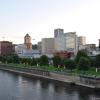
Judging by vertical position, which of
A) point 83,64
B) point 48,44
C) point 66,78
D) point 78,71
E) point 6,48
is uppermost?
point 48,44

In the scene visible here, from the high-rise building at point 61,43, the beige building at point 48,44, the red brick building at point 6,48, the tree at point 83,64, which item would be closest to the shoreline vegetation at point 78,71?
the tree at point 83,64

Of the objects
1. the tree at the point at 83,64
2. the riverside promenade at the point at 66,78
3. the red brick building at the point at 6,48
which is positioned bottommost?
the riverside promenade at the point at 66,78

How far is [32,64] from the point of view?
77625mm

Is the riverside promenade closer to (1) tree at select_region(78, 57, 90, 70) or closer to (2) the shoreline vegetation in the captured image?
(2) the shoreline vegetation

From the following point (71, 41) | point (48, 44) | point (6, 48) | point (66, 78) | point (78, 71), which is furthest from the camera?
point (6, 48)

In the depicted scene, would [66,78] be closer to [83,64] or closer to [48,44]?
[83,64]

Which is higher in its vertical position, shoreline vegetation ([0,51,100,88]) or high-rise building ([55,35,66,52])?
high-rise building ([55,35,66,52])

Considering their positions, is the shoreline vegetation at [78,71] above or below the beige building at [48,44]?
below

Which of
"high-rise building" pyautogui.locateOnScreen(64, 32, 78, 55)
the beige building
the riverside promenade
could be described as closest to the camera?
the riverside promenade

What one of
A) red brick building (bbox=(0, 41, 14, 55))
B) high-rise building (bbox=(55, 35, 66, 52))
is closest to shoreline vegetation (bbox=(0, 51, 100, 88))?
high-rise building (bbox=(55, 35, 66, 52))

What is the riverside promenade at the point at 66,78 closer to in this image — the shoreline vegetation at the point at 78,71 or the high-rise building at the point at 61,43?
the shoreline vegetation at the point at 78,71

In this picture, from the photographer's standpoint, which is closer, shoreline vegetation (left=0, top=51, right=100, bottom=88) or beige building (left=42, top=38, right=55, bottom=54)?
shoreline vegetation (left=0, top=51, right=100, bottom=88)

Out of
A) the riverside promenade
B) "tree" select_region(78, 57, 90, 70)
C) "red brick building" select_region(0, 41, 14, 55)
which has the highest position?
"red brick building" select_region(0, 41, 14, 55)

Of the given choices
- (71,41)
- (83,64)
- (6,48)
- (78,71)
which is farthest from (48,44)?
(78,71)
